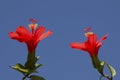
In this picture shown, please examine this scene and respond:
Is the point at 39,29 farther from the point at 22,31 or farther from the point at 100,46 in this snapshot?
the point at 100,46

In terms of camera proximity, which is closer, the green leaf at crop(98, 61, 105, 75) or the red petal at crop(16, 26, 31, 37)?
the red petal at crop(16, 26, 31, 37)

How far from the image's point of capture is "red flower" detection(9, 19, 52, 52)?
295 cm

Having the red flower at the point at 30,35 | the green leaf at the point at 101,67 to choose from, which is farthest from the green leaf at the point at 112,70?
the red flower at the point at 30,35

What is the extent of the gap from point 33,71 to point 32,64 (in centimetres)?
17

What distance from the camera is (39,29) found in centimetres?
312

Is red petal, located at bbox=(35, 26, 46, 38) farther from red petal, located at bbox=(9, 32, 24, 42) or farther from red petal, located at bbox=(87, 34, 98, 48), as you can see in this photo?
red petal, located at bbox=(87, 34, 98, 48)

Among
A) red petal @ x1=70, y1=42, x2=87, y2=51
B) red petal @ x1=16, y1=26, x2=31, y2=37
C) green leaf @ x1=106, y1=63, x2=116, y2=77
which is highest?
red petal @ x1=16, y1=26, x2=31, y2=37

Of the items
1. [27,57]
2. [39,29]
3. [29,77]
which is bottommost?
[29,77]

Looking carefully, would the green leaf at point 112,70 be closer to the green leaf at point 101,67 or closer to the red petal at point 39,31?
the green leaf at point 101,67

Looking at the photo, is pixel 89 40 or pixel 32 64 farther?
pixel 89 40

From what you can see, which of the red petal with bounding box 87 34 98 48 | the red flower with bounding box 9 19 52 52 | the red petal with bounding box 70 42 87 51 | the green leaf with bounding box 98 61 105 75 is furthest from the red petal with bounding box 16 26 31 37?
the green leaf with bounding box 98 61 105 75

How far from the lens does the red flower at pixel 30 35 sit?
2.95 meters

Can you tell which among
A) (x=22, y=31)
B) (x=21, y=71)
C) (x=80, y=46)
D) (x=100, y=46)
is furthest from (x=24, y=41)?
(x=100, y=46)

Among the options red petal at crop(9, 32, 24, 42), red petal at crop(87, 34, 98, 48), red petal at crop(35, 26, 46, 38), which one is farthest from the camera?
red petal at crop(87, 34, 98, 48)
